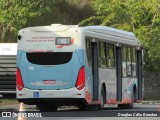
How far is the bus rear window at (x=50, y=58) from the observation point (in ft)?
82.3

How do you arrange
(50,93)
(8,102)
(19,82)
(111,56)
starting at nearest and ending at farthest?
(50,93) < (19,82) < (111,56) < (8,102)

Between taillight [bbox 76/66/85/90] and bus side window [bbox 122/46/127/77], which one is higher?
bus side window [bbox 122/46/127/77]

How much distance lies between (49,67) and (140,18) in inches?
926

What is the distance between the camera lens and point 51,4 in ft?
137

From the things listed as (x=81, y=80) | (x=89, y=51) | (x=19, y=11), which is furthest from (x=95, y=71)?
(x=19, y=11)

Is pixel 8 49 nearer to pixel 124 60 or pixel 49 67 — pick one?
pixel 124 60

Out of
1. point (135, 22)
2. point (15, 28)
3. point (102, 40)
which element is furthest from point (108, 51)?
point (135, 22)

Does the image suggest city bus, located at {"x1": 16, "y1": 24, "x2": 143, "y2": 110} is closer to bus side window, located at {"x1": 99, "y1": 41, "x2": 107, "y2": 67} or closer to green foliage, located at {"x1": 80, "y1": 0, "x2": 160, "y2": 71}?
bus side window, located at {"x1": 99, "y1": 41, "x2": 107, "y2": 67}

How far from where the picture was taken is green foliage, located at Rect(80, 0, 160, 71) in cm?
4669

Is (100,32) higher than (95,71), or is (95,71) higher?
(100,32)

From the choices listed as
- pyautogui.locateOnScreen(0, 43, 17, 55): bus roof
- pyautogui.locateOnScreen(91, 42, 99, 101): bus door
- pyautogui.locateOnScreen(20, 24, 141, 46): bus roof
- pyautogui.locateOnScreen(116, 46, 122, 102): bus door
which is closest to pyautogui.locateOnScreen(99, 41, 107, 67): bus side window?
pyautogui.locateOnScreen(20, 24, 141, 46): bus roof

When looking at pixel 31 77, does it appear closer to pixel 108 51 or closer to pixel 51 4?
pixel 108 51

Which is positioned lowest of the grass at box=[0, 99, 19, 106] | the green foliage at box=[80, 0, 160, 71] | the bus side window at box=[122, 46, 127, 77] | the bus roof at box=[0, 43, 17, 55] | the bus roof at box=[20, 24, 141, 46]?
the grass at box=[0, 99, 19, 106]

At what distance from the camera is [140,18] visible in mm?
47750
